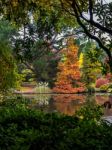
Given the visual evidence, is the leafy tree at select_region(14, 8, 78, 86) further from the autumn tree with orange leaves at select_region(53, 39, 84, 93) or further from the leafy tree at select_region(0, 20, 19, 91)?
the autumn tree with orange leaves at select_region(53, 39, 84, 93)

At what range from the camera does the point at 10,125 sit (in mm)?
5332

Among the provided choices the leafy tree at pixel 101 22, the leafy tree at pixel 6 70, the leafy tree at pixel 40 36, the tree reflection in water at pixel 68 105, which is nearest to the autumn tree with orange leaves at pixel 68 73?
the tree reflection in water at pixel 68 105

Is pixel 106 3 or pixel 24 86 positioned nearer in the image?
pixel 106 3

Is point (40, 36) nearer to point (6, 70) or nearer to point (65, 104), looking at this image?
point (6, 70)

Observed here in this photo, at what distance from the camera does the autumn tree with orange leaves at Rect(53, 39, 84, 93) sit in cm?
4028

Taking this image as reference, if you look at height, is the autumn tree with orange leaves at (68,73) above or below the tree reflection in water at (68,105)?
above

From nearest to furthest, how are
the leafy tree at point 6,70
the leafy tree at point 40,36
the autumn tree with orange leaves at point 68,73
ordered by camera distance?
the leafy tree at point 40,36 → the leafy tree at point 6,70 → the autumn tree with orange leaves at point 68,73

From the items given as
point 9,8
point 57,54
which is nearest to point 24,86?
point 57,54

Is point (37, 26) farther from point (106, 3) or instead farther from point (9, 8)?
point (106, 3)

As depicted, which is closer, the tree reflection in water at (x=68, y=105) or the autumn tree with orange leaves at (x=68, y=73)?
the tree reflection in water at (x=68, y=105)

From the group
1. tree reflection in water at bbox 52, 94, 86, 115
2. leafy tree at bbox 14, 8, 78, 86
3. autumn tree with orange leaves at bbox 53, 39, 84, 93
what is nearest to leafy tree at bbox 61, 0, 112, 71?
leafy tree at bbox 14, 8, 78, 86

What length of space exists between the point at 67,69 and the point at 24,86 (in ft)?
25.9

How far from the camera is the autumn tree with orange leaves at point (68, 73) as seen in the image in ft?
132

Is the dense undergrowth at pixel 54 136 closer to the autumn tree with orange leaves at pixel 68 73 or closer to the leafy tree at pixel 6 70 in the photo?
the leafy tree at pixel 6 70
